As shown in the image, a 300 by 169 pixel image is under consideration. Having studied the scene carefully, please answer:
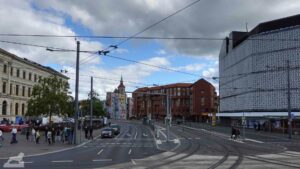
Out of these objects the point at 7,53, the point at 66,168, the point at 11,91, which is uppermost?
the point at 7,53

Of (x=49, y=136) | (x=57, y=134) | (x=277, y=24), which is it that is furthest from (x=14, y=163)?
(x=277, y=24)

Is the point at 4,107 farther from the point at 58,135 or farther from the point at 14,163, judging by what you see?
the point at 14,163

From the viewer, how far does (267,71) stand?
88625mm

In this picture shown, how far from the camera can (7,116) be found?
3282 inches

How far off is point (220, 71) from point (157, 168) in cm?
10862

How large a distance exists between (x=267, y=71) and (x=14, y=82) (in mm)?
51767

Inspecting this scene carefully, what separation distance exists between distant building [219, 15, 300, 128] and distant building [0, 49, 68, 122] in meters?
41.7

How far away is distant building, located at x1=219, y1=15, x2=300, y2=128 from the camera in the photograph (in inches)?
3219

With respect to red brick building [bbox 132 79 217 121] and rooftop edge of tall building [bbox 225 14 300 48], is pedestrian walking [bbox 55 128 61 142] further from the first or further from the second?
red brick building [bbox 132 79 217 121]

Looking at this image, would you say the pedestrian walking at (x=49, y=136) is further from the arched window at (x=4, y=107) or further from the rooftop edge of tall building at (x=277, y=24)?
the rooftop edge of tall building at (x=277, y=24)

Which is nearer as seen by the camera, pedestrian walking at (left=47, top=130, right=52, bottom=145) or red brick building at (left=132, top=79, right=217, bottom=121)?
pedestrian walking at (left=47, top=130, right=52, bottom=145)

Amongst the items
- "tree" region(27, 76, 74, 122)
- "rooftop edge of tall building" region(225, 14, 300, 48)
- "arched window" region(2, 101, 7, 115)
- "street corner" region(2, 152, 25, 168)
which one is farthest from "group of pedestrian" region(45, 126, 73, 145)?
"rooftop edge of tall building" region(225, 14, 300, 48)

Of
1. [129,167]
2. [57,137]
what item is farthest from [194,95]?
[129,167]

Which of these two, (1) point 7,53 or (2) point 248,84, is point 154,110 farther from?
(1) point 7,53
